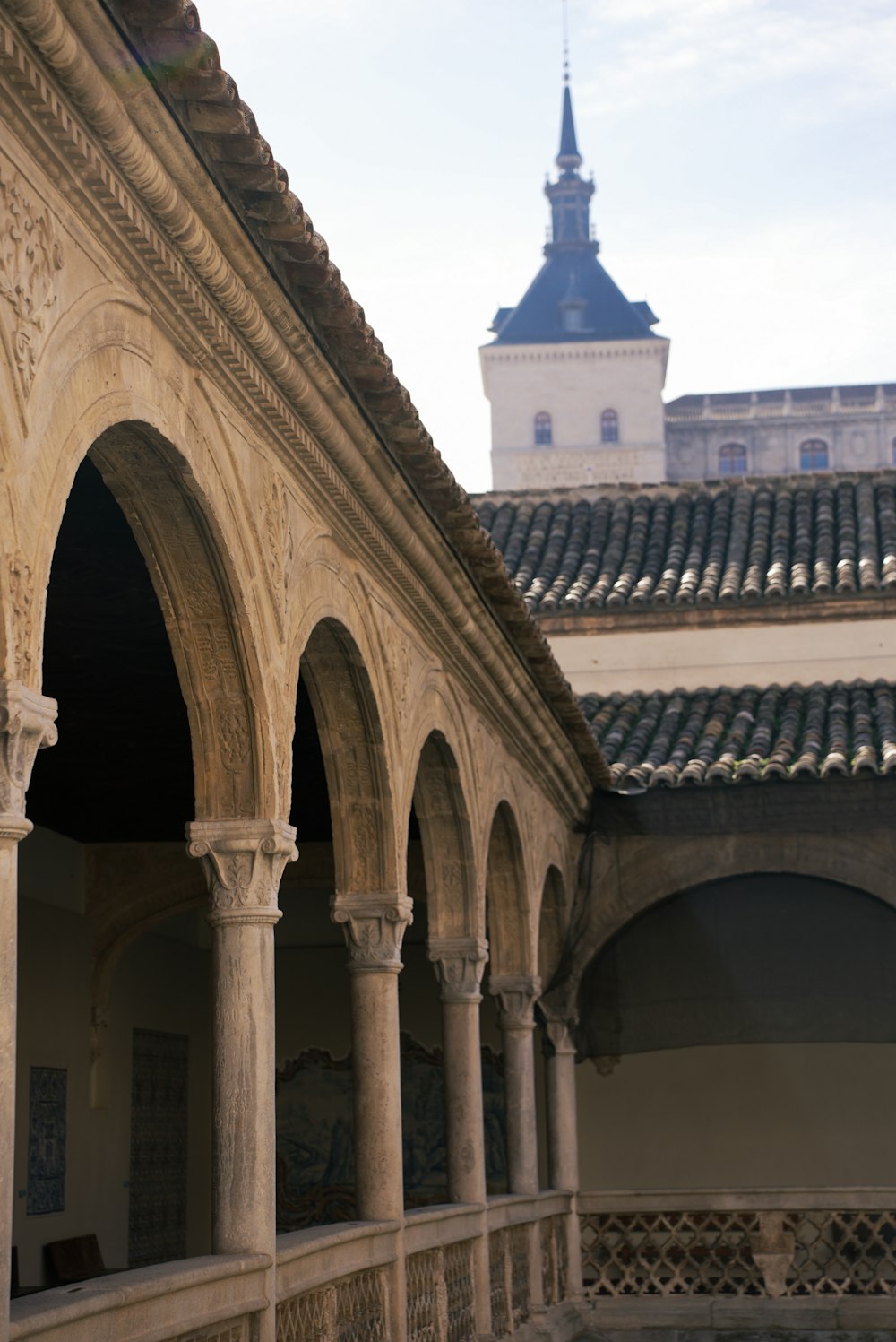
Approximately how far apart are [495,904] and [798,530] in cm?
829

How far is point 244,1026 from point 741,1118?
11308 mm

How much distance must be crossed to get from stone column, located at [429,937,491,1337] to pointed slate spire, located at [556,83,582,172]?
222 ft

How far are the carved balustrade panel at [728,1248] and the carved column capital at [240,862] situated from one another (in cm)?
833

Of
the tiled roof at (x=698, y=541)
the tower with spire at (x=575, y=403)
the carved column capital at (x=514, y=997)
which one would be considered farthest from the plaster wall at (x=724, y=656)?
the tower with spire at (x=575, y=403)

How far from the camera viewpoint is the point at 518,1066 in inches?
518

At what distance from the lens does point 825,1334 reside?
1351 cm

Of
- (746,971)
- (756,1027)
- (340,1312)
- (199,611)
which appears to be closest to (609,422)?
(746,971)

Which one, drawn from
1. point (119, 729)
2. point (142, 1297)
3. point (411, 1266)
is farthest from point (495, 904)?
point (142, 1297)

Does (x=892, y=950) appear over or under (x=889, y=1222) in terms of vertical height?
over

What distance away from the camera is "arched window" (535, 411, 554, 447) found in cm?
6794

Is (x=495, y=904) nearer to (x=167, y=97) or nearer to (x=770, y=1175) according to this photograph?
(x=770, y=1175)

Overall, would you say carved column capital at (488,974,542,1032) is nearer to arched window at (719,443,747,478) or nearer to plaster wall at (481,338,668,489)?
plaster wall at (481,338,668,489)

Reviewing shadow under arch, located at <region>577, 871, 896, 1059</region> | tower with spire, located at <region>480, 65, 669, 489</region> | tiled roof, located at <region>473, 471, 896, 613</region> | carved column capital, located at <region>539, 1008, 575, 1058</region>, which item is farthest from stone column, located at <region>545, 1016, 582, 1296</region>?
tower with spire, located at <region>480, 65, 669, 489</region>

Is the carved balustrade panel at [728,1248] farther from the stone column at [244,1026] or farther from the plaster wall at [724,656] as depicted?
the stone column at [244,1026]
